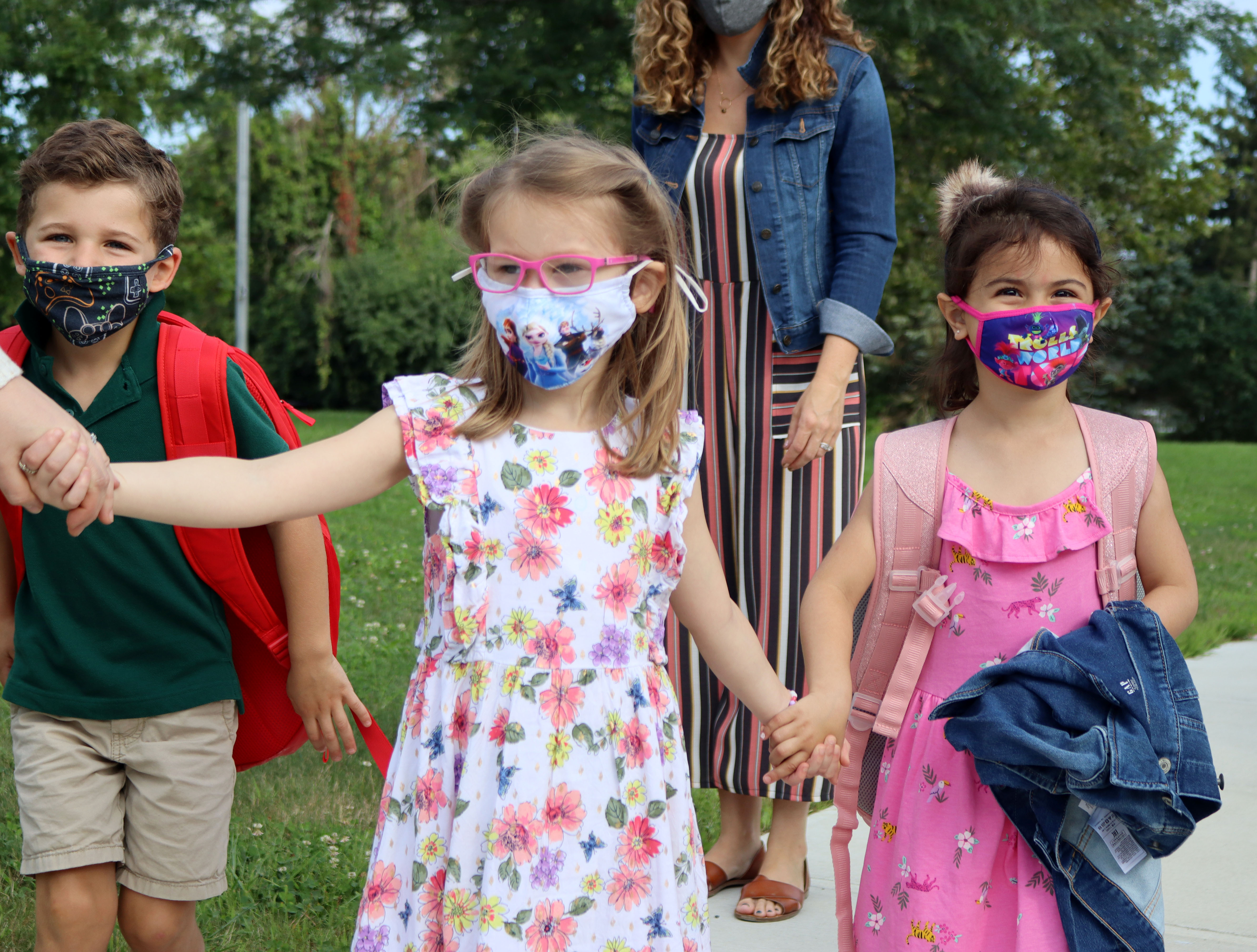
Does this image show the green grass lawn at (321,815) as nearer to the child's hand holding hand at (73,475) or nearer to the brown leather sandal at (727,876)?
the brown leather sandal at (727,876)

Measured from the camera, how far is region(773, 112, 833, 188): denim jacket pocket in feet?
10.1

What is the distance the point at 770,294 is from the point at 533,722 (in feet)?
5.12

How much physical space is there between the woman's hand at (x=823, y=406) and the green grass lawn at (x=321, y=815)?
129 cm

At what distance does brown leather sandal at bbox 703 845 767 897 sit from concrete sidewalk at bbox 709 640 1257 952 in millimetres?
20

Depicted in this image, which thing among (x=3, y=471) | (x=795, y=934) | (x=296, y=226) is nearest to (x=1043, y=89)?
(x=795, y=934)

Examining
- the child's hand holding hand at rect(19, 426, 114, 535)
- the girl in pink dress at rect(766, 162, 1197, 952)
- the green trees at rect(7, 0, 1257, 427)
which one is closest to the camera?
the child's hand holding hand at rect(19, 426, 114, 535)

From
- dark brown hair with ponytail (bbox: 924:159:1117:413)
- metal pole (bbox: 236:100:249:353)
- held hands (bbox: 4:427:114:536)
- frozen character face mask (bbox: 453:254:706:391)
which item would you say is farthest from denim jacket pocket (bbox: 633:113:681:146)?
metal pole (bbox: 236:100:249:353)

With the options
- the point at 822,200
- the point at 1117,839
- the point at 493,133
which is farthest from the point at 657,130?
the point at 493,133

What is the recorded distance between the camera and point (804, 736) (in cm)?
217

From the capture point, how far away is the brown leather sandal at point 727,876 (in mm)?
3287

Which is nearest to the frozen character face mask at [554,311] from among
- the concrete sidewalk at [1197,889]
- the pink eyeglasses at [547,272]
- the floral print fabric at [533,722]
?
the pink eyeglasses at [547,272]

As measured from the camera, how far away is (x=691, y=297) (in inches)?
92.1

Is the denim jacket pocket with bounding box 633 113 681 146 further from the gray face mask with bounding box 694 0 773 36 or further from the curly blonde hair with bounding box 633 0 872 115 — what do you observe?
the gray face mask with bounding box 694 0 773 36

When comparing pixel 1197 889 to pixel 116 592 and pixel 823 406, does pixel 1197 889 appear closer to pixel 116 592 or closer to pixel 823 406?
pixel 823 406
